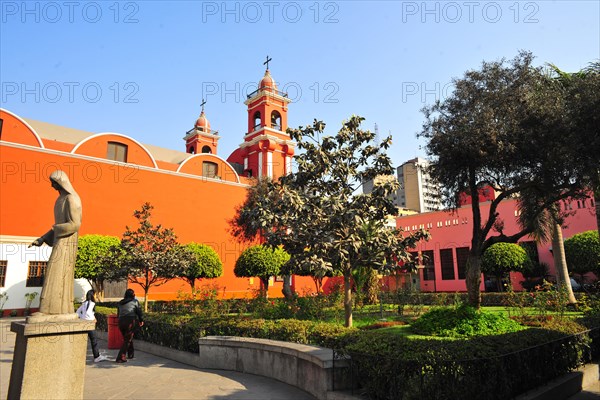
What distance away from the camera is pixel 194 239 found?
2884 centimetres

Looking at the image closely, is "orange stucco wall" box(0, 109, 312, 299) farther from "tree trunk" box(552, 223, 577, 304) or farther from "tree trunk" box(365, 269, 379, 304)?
"tree trunk" box(552, 223, 577, 304)

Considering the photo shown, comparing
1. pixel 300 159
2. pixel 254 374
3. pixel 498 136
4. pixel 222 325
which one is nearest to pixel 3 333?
pixel 222 325

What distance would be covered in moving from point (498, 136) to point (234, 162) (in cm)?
3032

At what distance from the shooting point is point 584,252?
22484mm

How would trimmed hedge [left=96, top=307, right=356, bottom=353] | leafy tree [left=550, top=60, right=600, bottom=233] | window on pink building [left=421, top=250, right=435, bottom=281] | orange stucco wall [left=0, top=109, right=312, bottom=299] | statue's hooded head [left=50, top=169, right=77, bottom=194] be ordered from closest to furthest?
statue's hooded head [left=50, top=169, right=77, bottom=194] → trimmed hedge [left=96, top=307, right=356, bottom=353] → leafy tree [left=550, top=60, right=600, bottom=233] → orange stucco wall [left=0, top=109, right=312, bottom=299] → window on pink building [left=421, top=250, right=435, bottom=281]

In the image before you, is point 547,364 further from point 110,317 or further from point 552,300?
point 110,317

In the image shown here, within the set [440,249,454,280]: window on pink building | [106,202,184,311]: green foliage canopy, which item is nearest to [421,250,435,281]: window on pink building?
[440,249,454,280]: window on pink building

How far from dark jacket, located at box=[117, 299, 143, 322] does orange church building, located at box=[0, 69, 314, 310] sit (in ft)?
40.2

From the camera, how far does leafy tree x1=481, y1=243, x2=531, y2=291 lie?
24203 mm

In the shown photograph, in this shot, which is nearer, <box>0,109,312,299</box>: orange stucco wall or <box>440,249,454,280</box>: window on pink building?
<box>0,109,312,299</box>: orange stucco wall

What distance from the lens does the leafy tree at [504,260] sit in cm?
2420

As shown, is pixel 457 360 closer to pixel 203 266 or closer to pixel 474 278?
pixel 474 278

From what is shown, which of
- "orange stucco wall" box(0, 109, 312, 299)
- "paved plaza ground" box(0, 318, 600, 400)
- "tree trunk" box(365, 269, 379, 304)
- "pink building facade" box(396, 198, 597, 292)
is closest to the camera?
"paved plaza ground" box(0, 318, 600, 400)

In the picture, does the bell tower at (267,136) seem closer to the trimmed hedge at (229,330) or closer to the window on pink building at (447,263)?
the window on pink building at (447,263)
